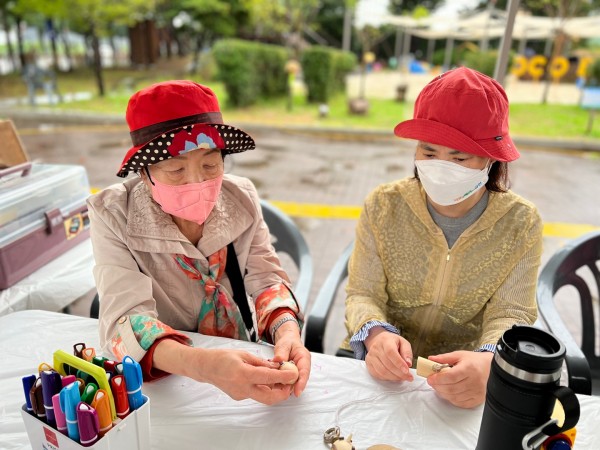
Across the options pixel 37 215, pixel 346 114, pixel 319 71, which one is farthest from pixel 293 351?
pixel 319 71

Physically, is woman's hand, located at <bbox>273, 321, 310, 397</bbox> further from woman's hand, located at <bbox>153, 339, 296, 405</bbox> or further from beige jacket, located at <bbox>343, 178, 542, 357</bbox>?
beige jacket, located at <bbox>343, 178, 542, 357</bbox>

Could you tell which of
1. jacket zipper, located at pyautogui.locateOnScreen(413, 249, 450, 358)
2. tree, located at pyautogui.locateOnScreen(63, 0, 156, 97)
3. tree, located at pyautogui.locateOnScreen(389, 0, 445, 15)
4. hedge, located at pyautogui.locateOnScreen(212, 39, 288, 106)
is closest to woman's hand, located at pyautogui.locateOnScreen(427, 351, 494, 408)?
jacket zipper, located at pyautogui.locateOnScreen(413, 249, 450, 358)

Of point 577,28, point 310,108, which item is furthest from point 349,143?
point 577,28

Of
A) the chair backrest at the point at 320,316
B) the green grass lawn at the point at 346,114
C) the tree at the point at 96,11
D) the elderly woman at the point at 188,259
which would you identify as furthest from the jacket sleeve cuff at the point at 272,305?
the tree at the point at 96,11

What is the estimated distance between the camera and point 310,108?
11.7 meters

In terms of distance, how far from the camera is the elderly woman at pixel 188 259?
1.14 metres

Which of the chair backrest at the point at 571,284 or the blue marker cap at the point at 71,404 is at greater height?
the blue marker cap at the point at 71,404

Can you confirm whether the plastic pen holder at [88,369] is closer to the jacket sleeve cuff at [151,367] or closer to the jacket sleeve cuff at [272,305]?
the jacket sleeve cuff at [151,367]

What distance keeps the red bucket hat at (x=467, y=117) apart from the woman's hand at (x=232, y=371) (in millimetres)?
790

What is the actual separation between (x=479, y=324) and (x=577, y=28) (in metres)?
16.1

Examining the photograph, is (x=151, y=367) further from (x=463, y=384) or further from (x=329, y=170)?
(x=329, y=170)

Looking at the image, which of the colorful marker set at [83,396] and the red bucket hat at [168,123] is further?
the red bucket hat at [168,123]

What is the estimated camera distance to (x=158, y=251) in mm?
1351

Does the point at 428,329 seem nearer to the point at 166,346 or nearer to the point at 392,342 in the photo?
the point at 392,342
